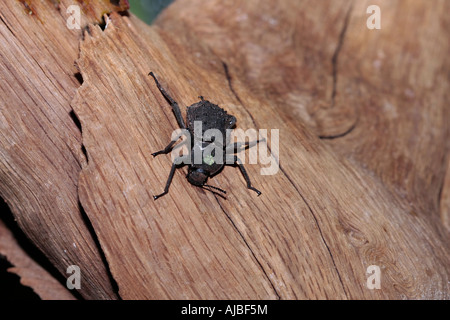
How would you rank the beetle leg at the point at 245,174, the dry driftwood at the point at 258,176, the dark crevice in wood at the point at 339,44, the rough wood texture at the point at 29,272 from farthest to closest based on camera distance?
the dark crevice in wood at the point at 339,44, the rough wood texture at the point at 29,272, the beetle leg at the point at 245,174, the dry driftwood at the point at 258,176

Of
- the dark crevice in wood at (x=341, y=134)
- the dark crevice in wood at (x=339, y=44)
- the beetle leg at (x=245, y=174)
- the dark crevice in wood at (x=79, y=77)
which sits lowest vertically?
the dark crevice in wood at (x=341, y=134)

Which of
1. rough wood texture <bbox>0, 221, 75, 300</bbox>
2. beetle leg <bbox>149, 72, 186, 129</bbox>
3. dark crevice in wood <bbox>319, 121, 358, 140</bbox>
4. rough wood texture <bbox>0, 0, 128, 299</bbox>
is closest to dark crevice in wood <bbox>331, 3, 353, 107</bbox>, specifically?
dark crevice in wood <bbox>319, 121, 358, 140</bbox>

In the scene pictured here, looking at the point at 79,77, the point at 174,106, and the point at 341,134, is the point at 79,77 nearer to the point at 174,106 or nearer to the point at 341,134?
the point at 174,106

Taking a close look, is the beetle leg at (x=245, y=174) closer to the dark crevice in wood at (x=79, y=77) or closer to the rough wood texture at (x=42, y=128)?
the rough wood texture at (x=42, y=128)

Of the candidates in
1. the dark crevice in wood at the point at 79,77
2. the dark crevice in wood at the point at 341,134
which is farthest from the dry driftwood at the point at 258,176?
the dark crevice in wood at the point at 79,77

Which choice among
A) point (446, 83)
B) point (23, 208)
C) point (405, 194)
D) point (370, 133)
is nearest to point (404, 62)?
point (446, 83)
